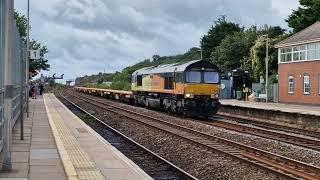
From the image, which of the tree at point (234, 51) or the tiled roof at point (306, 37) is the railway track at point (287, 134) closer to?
the tiled roof at point (306, 37)

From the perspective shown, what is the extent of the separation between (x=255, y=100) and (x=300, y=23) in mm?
18889

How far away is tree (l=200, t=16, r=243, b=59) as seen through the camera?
106188mm

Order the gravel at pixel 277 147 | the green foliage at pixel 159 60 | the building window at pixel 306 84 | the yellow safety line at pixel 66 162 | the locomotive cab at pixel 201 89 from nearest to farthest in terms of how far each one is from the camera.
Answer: the yellow safety line at pixel 66 162 < the gravel at pixel 277 147 < the locomotive cab at pixel 201 89 < the building window at pixel 306 84 < the green foliage at pixel 159 60

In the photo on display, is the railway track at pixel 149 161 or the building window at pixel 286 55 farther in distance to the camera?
the building window at pixel 286 55

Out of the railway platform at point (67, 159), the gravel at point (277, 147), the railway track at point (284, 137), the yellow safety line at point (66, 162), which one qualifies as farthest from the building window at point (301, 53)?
the yellow safety line at point (66, 162)

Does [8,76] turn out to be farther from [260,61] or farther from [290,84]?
[260,61]

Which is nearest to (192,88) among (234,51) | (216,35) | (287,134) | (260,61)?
(287,134)

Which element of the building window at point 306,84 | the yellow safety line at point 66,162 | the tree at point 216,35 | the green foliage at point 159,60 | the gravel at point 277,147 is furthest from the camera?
the tree at point 216,35

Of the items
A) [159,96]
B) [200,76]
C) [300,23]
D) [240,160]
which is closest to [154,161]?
[240,160]

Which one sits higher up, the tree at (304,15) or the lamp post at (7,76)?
the tree at (304,15)

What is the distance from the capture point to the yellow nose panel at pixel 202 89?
32.3 m

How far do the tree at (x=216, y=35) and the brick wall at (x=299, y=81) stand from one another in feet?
165

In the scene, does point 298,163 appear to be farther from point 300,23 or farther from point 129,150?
point 300,23

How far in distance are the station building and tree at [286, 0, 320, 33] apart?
60.4 feet
